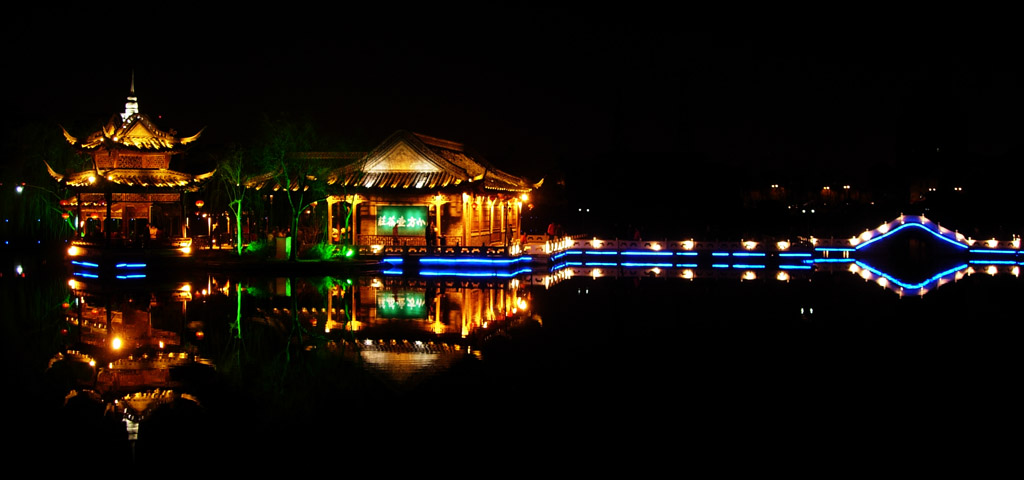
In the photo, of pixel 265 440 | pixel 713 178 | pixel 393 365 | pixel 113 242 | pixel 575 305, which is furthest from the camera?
pixel 713 178

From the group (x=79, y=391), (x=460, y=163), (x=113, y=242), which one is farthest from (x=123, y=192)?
(x=79, y=391)

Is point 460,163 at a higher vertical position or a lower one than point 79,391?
higher

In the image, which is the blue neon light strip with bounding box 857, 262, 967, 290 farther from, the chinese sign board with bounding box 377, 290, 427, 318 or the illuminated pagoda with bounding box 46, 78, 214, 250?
the illuminated pagoda with bounding box 46, 78, 214, 250

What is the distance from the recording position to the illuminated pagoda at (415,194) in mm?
30172

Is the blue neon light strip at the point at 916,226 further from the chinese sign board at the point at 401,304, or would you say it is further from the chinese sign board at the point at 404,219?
the chinese sign board at the point at 401,304

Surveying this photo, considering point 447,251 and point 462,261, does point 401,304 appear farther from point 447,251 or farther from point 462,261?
point 447,251

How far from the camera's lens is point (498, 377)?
33.1 feet

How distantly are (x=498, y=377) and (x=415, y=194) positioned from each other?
67.4 ft

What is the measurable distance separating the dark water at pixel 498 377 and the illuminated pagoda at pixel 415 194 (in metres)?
11.4

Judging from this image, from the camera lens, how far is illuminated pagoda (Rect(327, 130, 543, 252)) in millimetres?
30172

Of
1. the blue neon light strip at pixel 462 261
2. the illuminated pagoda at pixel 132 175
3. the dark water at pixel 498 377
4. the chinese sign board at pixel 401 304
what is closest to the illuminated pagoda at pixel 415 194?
the blue neon light strip at pixel 462 261

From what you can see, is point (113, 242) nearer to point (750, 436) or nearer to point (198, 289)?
point (198, 289)

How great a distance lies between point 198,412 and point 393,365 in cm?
289

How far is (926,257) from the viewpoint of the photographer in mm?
39562
